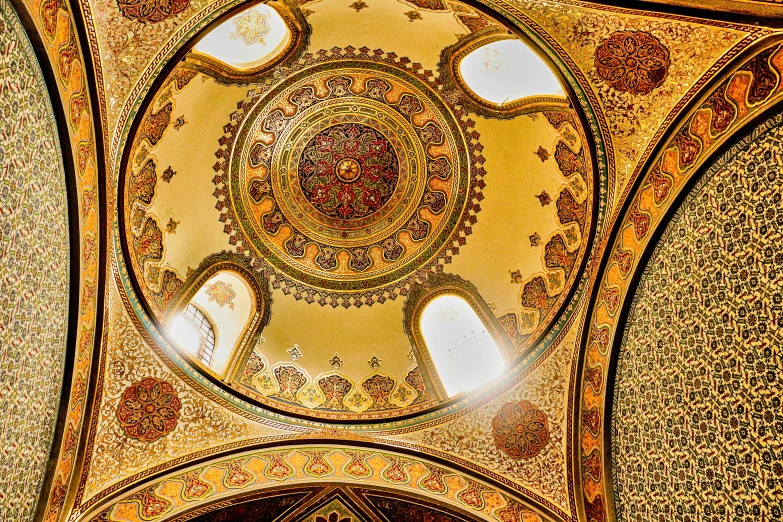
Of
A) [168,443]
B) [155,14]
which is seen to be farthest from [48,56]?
[168,443]

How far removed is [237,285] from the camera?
430 inches

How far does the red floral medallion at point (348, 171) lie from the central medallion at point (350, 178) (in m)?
0.02

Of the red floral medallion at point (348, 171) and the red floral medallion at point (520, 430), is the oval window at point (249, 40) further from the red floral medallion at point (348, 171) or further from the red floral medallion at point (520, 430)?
the red floral medallion at point (520, 430)

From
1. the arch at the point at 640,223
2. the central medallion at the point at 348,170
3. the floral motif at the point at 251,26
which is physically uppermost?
the central medallion at the point at 348,170

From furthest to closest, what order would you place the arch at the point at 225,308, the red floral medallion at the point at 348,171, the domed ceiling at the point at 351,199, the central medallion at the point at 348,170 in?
1. the central medallion at the point at 348,170
2. the red floral medallion at the point at 348,171
3. the arch at the point at 225,308
4. the domed ceiling at the point at 351,199

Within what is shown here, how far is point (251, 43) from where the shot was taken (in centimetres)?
948

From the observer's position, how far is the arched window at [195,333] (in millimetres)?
9758

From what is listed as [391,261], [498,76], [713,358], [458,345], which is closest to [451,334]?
[458,345]

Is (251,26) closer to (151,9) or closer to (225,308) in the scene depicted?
(151,9)

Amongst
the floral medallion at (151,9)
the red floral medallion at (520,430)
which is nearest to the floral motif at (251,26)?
the floral medallion at (151,9)

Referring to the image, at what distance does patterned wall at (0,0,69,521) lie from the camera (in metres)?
5.82

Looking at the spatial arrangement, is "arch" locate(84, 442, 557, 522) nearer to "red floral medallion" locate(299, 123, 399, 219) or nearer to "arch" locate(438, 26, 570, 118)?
"red floral medallion" locate(299, 123, 399, 219)

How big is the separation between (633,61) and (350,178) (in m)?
5.86

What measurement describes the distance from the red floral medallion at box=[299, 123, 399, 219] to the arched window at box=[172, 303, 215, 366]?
114 inches
